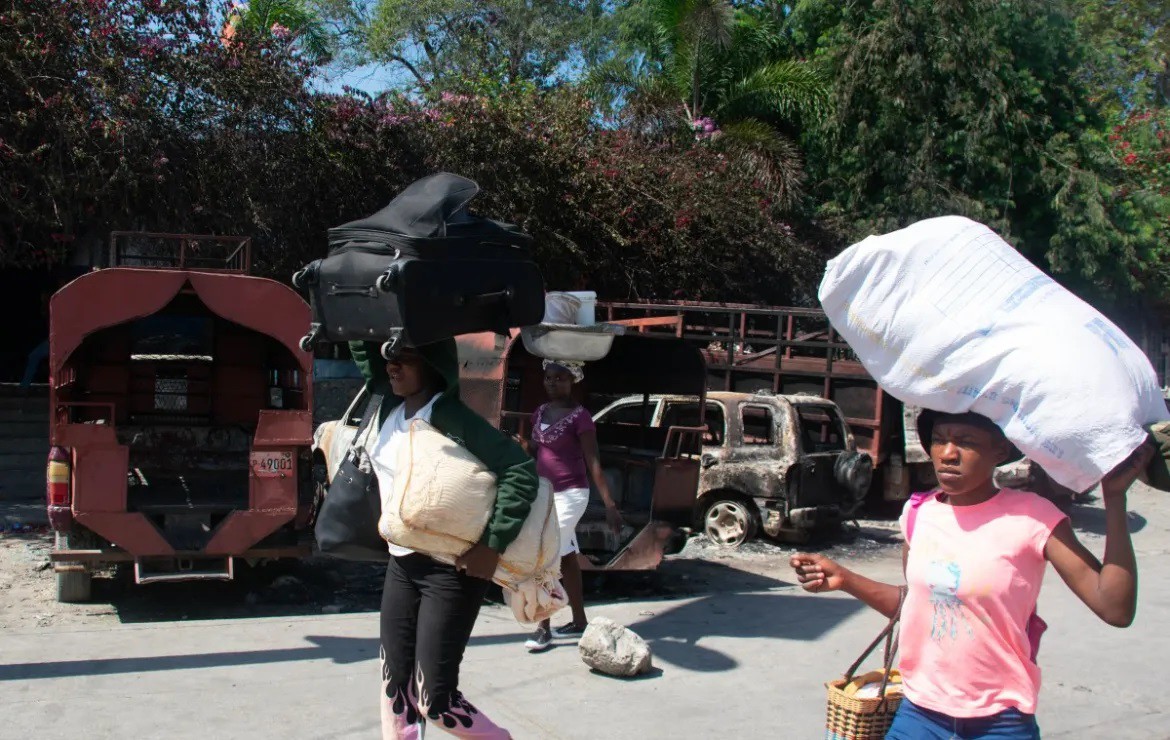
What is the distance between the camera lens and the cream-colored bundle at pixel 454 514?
3584mm

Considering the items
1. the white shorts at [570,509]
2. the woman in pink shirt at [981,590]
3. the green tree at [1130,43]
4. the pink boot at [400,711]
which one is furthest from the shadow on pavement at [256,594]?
the green tree at [1130,43]

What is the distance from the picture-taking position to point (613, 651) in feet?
19.6

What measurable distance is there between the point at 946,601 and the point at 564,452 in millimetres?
4078

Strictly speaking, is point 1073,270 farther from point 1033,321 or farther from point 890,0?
point 1033,321

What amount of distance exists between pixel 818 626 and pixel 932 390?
481 cm

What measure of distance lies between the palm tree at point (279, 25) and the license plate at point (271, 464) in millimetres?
6354

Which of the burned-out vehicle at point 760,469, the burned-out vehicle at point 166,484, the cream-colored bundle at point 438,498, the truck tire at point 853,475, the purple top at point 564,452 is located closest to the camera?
the cream-colored bundle at point 438,498

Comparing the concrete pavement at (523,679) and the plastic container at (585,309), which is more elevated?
the plastic container at (585,309)

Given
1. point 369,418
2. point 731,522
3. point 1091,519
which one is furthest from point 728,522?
point 369,418

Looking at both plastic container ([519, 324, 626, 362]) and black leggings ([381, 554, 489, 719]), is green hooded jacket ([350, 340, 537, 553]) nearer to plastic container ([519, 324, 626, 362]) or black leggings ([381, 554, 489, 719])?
black leggings ([381, 554, 489, 719])

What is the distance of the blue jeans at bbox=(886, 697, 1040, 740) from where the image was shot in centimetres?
287

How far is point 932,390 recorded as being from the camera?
2.90 meters

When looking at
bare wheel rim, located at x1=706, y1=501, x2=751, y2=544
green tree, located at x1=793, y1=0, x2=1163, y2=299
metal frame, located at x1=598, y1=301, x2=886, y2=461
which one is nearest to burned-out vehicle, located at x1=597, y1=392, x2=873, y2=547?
bare wheel rim, located at x1=706, y1=501, x2=751, y2=544

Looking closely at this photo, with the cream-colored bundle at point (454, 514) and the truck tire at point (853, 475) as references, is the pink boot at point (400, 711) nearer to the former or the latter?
the cream-colored bundle at point (454, 514)
